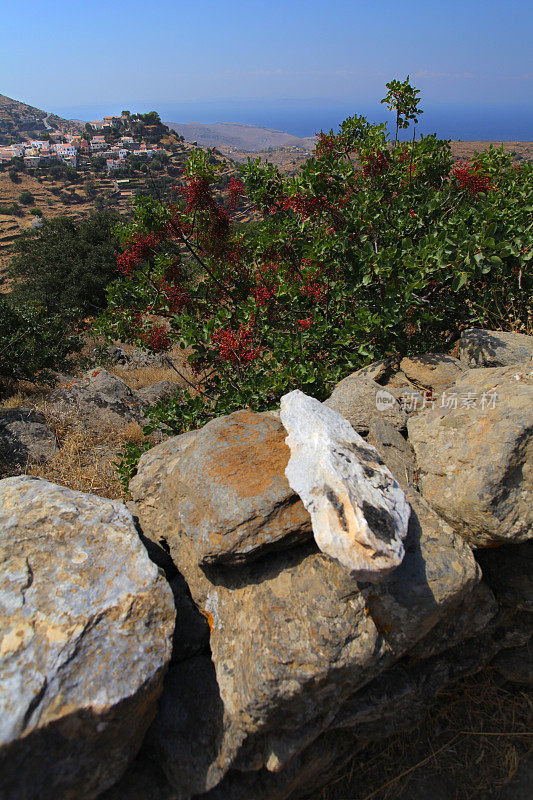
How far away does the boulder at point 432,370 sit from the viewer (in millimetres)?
3895

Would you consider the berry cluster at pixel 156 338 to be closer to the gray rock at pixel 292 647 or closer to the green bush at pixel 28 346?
the gray rock at pixel 292 647

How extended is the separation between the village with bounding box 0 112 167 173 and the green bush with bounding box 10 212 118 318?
8626 cm

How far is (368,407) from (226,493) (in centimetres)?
164

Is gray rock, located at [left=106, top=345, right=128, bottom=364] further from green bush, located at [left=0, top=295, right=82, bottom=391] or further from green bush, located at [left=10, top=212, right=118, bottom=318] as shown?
green bush, located at [left=10, top=212, right=118, bottom=318]

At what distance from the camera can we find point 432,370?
4039 millimetres

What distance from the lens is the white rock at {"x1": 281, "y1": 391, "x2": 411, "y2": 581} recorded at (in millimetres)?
2311

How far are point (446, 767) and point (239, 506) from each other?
8.94ft

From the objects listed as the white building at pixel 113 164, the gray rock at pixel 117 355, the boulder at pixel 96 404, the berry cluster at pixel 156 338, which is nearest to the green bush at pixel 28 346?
the boulder at pixel 96 404

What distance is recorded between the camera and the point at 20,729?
1.83 metres

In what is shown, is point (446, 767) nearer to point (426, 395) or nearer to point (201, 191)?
point (426, 395)

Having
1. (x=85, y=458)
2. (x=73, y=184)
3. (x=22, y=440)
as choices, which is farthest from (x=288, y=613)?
(x=73, y=184)

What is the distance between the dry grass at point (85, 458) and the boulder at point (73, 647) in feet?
5.97

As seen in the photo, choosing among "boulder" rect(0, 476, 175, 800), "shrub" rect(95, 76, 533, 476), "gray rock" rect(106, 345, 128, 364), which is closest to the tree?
"shrub" rect(95, 76, 533, 476)

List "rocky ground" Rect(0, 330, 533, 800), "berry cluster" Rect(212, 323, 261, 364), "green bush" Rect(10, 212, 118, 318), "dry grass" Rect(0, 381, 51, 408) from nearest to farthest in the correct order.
Answer: "rocky ground" Rect(0, 330, 533, 800), "berry cluster" Rect(212, 323, 261, 364), "dry grass" Rect(0, 381, 51, 408), "green bush" Rect(10, 212, 118, 318)
